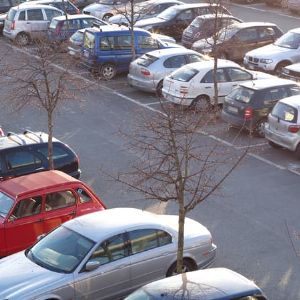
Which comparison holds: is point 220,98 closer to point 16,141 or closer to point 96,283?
point 16,141

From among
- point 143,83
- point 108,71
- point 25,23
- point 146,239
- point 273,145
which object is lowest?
point 108,71

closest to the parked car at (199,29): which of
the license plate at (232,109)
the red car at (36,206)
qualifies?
the license plate at (232,109)

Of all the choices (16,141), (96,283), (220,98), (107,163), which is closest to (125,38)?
(220,98)

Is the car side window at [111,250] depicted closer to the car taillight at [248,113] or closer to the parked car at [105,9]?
the car taillight at [248,113]

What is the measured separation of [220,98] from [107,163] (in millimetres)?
5403

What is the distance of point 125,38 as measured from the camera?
27438 mm

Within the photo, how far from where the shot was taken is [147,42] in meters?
27.8

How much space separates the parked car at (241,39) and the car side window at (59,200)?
15159mm

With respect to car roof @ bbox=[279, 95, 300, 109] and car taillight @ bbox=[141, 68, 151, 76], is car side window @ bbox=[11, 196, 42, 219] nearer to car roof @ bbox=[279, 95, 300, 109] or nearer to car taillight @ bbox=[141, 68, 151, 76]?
car roof @ bbox=[279, 95, 300, 109]

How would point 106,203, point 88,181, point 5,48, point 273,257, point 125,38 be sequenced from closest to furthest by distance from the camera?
point 273,257 → point 106,203 → point 88,181 → point 125,38 → point 5,48

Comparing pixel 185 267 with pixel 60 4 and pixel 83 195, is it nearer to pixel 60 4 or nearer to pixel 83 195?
pixel 83 195

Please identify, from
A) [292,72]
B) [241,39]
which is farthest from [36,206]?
[241,39]

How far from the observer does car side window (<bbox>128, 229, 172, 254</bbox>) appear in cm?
1222

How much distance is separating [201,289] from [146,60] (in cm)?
1553
